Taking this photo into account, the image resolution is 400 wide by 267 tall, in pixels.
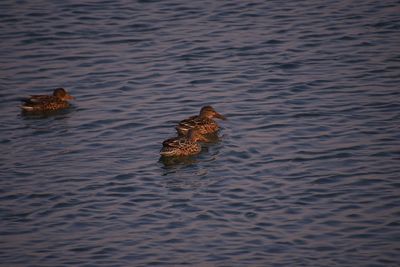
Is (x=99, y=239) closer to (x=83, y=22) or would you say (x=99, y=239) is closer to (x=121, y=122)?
(x=121, y=122)

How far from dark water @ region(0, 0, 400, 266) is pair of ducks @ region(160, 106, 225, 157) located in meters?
0.28

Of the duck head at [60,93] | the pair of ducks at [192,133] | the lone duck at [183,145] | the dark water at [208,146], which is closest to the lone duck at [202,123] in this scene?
the pair of ducks at [192,133]

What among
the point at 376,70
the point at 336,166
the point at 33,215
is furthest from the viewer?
the point at 376,70

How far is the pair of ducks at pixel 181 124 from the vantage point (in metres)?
15.5

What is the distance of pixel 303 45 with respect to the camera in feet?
70.3

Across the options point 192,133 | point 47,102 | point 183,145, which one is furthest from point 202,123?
point 47,102

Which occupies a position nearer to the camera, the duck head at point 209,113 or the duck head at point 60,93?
the duck head at point 209,113

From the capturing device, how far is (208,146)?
1670 cm

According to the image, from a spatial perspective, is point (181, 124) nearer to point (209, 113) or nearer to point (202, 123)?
point (202, 123)

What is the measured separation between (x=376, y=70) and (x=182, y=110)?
4537 mm

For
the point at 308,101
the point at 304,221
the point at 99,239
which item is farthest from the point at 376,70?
the point at 99,239

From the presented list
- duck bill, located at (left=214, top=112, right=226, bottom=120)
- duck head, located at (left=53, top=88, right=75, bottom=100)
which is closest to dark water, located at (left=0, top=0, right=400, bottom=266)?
duck bill, located at (left=214, top=112, right=226, bottom=120)

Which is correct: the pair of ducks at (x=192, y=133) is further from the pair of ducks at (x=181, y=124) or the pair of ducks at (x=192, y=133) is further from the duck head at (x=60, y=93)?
the duck head at (x=60, y=93)

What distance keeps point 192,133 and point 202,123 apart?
0.55 metres
